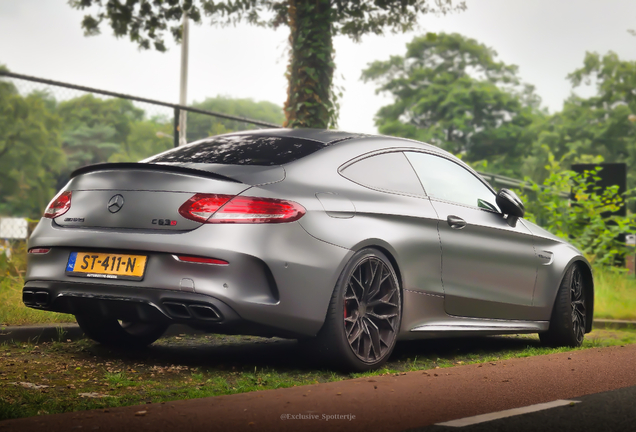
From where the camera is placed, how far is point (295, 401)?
13.6 ft

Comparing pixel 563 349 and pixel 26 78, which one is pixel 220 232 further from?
pixel 26 78

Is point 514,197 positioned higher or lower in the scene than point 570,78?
lower

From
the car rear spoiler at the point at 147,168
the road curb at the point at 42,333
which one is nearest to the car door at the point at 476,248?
the car rear spoiler at the point at 147,168

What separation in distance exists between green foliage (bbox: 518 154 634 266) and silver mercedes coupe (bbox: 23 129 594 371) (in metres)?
8.13

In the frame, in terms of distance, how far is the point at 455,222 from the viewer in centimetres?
604

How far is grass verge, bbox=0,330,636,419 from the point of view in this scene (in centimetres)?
420

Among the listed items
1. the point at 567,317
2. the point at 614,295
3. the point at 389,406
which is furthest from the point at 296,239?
the point at 614,295

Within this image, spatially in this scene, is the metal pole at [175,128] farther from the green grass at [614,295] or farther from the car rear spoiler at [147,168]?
the green grass at [614,295]

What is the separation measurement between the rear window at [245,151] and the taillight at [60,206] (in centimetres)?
61

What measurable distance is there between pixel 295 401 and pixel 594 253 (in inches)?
434

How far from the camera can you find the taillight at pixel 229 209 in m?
4.59

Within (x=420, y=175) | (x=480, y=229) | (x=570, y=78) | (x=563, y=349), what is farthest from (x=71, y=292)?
(x=570, y=78)

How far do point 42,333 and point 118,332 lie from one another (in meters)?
0.62

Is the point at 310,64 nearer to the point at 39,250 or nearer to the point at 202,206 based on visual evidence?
the point at 39,250
